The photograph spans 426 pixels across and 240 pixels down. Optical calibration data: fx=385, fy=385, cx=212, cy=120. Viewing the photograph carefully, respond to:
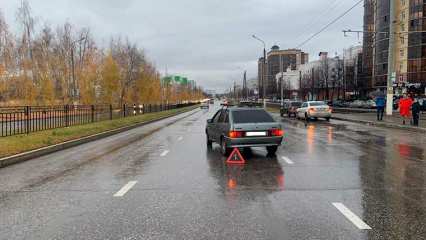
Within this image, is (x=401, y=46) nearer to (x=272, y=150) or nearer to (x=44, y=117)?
(x=44, y=117)

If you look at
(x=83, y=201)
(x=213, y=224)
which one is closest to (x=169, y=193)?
(x=83, y=201)

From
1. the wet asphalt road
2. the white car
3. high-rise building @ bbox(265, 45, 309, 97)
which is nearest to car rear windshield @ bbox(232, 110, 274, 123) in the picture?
the wet asphalt road

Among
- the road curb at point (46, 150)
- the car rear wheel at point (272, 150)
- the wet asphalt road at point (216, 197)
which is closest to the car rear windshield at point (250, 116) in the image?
the car rear wheel at point (272, 150)

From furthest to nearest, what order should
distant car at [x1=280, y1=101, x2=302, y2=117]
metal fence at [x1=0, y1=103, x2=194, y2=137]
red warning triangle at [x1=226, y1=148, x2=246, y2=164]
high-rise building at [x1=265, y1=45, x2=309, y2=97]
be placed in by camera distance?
high-rise building at [x1=265, y1=45, x2=309, y2=97] → distant car at [x1=280, y1=101, x2=302, y2=117] → metal fence at [x1=0, y1=103, x2=194, y2=137] → red warning triangle at [x1=226, y1=148, x2=246, y2=164]

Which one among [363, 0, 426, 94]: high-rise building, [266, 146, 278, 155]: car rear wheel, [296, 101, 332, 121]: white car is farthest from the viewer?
[363, 0, 426, 94]: high-rise building

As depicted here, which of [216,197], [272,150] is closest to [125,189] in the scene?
[216,197]

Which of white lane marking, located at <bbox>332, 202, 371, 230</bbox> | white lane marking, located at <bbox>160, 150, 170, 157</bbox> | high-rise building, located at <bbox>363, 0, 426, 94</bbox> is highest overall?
high-rise building, located at <bbox>363, 0, 426, 94</bbox>

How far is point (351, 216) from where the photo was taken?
562cm

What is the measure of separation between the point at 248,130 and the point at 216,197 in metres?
5.33

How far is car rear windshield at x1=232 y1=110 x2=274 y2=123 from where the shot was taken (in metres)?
12.4

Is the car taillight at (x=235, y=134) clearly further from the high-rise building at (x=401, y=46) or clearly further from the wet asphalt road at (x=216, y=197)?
the high-rise building at (x=401, y=46)

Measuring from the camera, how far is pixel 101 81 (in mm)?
46062

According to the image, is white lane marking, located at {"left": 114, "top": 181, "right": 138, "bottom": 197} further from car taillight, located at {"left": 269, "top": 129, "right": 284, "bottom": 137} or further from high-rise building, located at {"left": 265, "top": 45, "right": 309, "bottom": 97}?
high-rise building, located at {"left": 265, "top": 45, "right": 309, "bottom": 97}

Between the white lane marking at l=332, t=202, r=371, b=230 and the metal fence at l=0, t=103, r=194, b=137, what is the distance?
1514 centimetres
